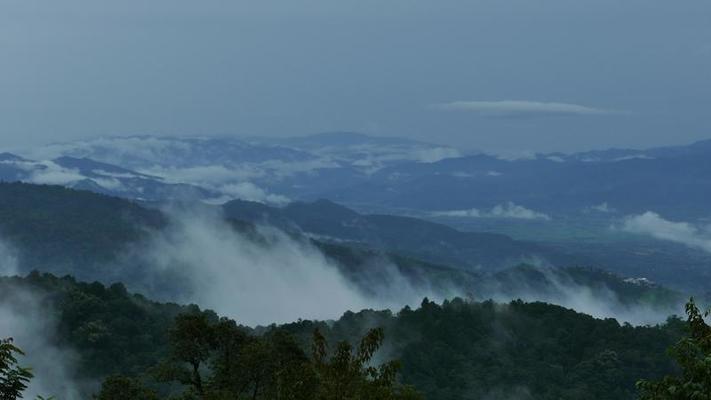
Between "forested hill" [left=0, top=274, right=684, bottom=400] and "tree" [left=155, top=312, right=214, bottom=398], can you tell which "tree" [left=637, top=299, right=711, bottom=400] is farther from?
"forested hill" [left=0, top=274, right=684, bottom=400]

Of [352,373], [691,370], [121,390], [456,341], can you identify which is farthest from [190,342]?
[456,341]

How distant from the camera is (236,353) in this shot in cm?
4556

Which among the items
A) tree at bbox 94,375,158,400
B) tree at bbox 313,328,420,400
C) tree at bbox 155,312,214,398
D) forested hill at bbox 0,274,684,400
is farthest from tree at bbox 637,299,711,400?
forested hill at bbox 0,274,684,400

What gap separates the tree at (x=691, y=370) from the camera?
21.2 metres

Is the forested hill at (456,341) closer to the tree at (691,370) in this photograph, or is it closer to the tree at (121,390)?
the tree at (121,390)

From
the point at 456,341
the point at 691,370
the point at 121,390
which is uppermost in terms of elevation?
the point at 691,370

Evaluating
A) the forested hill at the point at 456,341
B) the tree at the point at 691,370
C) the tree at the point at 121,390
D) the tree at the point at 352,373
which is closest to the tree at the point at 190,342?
the tree at the point at 121,390

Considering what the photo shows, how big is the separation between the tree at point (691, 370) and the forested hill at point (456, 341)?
108609mm

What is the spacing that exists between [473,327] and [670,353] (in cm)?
14905

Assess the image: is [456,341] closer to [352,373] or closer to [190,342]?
[190,342]

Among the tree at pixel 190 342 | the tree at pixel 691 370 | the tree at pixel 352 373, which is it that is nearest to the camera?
the tree at pixel 691 370

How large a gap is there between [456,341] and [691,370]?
142 metres

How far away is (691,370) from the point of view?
22.0 metres

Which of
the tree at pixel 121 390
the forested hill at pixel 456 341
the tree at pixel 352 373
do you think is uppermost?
the tree at pixel 352 373
